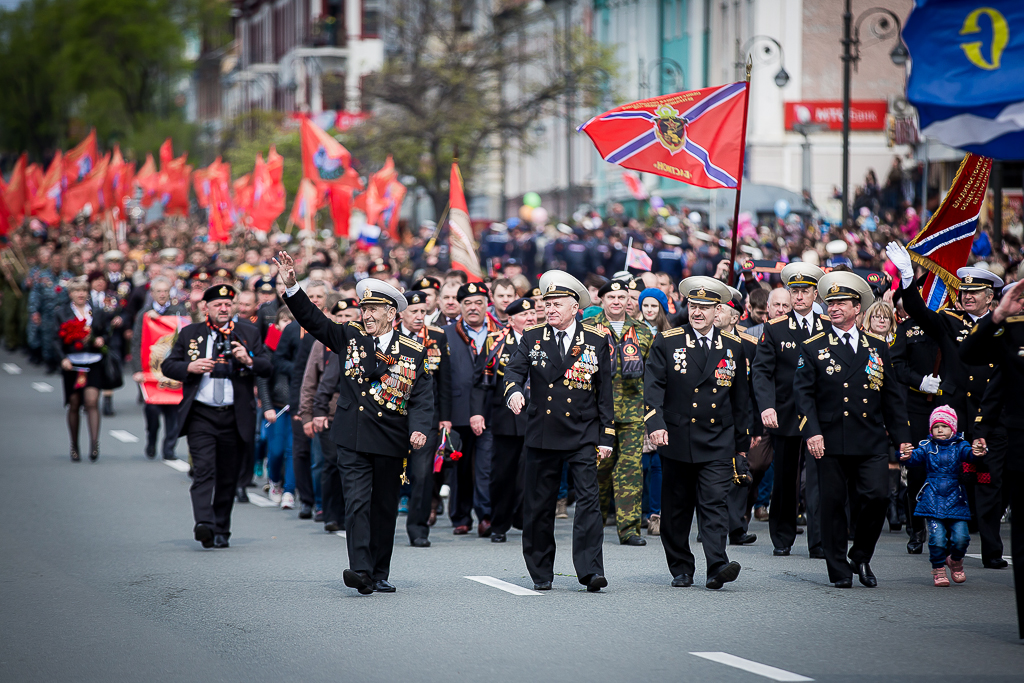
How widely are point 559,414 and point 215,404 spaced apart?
10.6 ft

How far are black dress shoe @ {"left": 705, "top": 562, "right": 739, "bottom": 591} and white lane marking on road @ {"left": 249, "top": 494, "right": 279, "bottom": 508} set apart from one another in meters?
5.75

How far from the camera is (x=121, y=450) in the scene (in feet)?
59.9

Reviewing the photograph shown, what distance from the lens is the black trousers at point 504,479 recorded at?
1218cm

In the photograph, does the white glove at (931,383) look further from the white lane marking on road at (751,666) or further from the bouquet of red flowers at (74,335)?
the bouquet of red flowers at (74,335)

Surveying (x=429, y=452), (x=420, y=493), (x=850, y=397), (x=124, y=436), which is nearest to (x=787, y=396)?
(x=850, y=397)

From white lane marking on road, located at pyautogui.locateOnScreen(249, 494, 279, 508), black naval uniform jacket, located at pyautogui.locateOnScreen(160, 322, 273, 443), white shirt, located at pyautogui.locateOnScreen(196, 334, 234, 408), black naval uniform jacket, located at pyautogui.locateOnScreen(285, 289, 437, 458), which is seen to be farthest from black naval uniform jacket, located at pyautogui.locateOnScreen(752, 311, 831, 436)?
white lane marking on road, located at pyautogui.locateOnScreen(249, 494, 279, 508)

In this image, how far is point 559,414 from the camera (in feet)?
32.0

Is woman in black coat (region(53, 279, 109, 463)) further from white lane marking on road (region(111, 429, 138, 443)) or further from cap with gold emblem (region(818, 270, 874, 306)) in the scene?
cap with gold emblem (region(818, 270, 874, 306))

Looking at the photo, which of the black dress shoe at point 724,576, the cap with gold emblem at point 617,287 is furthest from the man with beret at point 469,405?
the black dress shoe at point 724,576

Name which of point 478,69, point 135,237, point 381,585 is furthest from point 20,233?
point 381,585

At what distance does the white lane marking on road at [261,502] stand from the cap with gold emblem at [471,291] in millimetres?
3009

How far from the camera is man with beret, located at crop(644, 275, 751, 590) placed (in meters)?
9.77

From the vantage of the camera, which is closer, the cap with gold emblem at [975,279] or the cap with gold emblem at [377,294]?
the cap with gold emblem at [377,294]

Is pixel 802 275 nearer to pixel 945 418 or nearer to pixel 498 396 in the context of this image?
pixel 945 418
